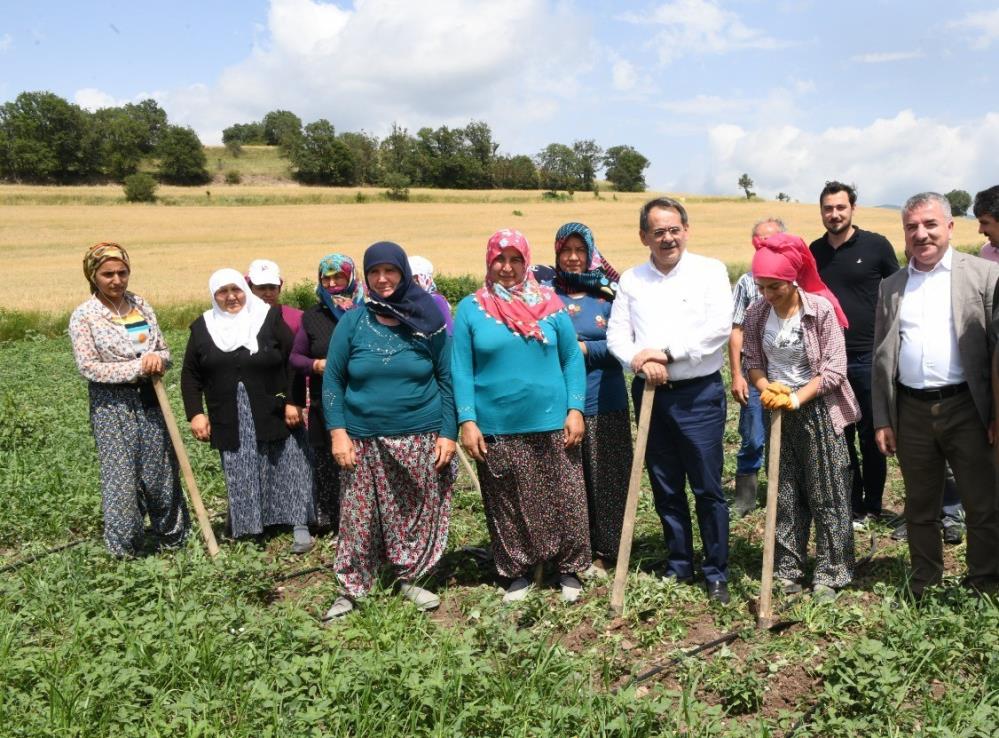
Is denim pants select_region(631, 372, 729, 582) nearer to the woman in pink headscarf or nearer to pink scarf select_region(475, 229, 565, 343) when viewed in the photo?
the woman in pink headscarf

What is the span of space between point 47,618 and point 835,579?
3986 millimetres

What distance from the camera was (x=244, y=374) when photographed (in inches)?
204

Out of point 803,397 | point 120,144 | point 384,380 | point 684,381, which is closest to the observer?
point 803,397

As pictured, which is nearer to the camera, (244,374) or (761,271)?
(761,271)

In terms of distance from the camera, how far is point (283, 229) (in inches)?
1576

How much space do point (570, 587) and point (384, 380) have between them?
1497 millimetres

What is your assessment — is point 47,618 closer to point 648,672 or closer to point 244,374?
point 244,374

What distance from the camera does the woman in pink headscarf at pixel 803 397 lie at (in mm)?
3955

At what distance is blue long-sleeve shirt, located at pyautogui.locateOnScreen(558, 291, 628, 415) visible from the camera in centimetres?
445

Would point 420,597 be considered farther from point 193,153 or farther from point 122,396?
point 193,153

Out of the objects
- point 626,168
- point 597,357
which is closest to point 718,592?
point 597,357

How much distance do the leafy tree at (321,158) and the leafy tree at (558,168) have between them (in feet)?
60.6

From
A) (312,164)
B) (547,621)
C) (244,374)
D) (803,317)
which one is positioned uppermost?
(312,164)

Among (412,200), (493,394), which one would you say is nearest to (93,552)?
(493,394)
